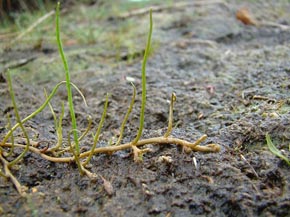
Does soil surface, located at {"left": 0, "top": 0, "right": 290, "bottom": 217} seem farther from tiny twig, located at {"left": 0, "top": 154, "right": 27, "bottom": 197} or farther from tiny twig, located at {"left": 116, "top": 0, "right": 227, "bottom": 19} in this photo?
tiny twig, located at {"left": 116, "top": 0, "right": 227, "bottom": 19}

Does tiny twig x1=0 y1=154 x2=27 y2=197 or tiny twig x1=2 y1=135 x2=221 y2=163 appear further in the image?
tiny twig x1=2 y1=135 x2=221 y2=163

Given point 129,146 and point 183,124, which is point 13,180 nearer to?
point 129,146

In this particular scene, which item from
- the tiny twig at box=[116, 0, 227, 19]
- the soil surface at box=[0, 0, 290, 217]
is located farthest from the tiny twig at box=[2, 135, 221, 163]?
the tiny twig at box=[116, 0, 227, 19]

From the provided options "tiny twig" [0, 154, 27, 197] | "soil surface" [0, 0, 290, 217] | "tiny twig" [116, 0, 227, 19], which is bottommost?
"soil surface" [0, 0, 290, 217]

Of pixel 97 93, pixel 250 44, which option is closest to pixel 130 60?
pixel 97 93

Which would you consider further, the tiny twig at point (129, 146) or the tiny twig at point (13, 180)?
the tiny twig at point (129, 146)

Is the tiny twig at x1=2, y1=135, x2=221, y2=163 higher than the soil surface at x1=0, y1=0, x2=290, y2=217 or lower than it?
higher

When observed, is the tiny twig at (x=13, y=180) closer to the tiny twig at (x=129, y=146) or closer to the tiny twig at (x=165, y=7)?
the tiny twig at (x=129, y=146)

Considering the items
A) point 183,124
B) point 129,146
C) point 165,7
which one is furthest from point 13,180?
point 165,7

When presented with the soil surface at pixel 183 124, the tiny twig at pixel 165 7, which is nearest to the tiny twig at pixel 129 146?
the soil surface at pixel 183 124
